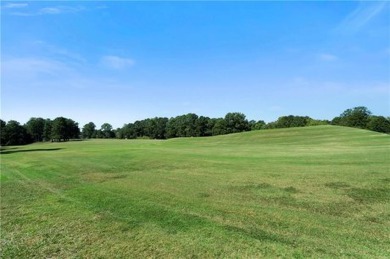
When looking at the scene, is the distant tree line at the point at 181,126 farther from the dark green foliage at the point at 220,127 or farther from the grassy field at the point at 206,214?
the grassy field at the point at 206,214

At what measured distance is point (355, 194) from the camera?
36.9ft

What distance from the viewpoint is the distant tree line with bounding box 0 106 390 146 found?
111775mm

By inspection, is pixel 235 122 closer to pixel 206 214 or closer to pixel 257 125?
pixel 257 125

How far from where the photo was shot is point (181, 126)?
136000 millimetres

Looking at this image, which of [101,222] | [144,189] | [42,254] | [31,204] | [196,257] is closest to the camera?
[196,257]

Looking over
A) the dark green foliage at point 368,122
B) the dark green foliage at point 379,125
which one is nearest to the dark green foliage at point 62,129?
the dark green foliage at point 368,122

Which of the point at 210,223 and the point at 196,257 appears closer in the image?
the point at 196,257

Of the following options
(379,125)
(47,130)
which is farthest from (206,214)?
(47,130)

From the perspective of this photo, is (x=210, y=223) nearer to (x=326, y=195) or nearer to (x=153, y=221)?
(x=153, y=221)

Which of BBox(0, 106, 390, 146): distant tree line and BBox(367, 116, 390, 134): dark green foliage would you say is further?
BBox(0, 106, 390, 146): distant tree line

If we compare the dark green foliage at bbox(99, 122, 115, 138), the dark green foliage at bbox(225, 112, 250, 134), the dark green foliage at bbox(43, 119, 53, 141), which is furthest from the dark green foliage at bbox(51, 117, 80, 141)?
the dark green foliage at bbox(225, 112, 250, 134)

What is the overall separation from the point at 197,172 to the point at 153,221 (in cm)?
924

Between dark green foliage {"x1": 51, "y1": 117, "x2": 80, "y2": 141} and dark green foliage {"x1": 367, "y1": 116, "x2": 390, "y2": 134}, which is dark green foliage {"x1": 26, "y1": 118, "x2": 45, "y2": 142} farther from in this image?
dark green foliage {"x1": 367, "y1": 116, "x2": 390, "y2": 134}

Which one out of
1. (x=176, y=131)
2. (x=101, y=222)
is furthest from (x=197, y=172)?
(x=176, y=131)
